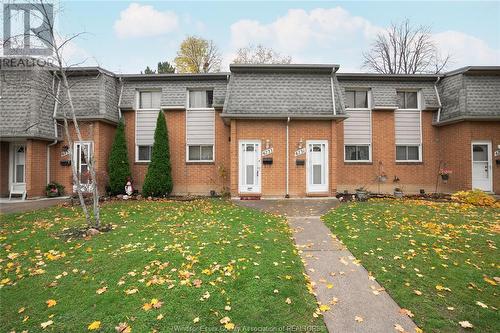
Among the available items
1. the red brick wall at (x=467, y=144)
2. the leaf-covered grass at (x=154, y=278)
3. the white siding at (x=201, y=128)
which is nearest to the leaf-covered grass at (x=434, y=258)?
the leaf-covered grass at (x=154, y=278)

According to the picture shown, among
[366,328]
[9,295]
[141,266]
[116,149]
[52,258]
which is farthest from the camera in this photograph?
[116,149]

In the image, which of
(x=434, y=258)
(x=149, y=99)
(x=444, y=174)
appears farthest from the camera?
(x=149, y=99)

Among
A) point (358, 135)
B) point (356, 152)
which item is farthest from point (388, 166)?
point (358, 135)

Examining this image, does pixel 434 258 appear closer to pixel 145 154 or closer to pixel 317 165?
pixel 317 165

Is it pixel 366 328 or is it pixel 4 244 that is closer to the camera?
pixel 366 328

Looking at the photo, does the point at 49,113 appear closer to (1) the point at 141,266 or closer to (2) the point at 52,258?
(2) the point at 52,258

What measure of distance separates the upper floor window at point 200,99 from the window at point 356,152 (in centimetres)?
823

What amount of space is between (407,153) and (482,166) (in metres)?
3.46

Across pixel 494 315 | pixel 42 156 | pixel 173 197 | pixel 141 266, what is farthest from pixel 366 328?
pixel 42 156

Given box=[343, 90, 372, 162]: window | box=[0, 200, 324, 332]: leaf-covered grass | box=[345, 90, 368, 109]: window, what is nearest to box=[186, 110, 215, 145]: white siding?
box=[343, 90, 372, 162]: window

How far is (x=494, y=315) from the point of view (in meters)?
3.28

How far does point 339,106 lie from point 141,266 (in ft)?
36.8

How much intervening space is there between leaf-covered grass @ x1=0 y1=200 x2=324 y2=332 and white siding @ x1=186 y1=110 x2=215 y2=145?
26.1ft

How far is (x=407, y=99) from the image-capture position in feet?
50.0
